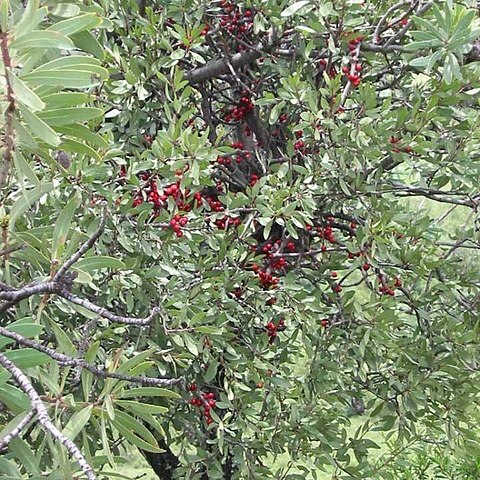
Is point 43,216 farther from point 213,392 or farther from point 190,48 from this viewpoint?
point 213,392

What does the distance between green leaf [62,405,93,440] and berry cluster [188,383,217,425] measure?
1199mm

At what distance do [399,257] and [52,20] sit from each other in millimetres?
1274

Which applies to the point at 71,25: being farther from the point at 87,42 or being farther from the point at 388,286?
the point at 388,286

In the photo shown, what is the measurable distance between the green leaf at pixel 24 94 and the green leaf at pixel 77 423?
455 mm

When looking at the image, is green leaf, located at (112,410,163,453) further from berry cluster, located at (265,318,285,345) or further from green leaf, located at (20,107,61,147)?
berry cluster, located at (265,318,285,345)

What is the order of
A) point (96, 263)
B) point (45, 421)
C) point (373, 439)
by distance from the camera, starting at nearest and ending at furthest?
point (45, 421), point (96, 263), point (373, 439)

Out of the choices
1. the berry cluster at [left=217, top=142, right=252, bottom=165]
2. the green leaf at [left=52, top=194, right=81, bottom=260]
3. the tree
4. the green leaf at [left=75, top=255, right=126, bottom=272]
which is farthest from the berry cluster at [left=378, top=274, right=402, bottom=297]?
the green leaf at [left=52, top=194, right=81, bottom=260]

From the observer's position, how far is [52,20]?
135 centimetres

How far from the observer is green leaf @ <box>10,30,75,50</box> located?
0.98 m

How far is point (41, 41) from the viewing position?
987 millimetres

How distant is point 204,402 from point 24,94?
62.0 inches

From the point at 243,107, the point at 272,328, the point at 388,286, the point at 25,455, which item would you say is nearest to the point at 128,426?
the point at 25,455

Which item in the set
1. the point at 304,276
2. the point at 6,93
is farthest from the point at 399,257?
the point at 6,93

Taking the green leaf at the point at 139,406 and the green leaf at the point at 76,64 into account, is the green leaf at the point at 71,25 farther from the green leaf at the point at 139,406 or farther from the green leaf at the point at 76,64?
the green leaf at the point at 139,406
